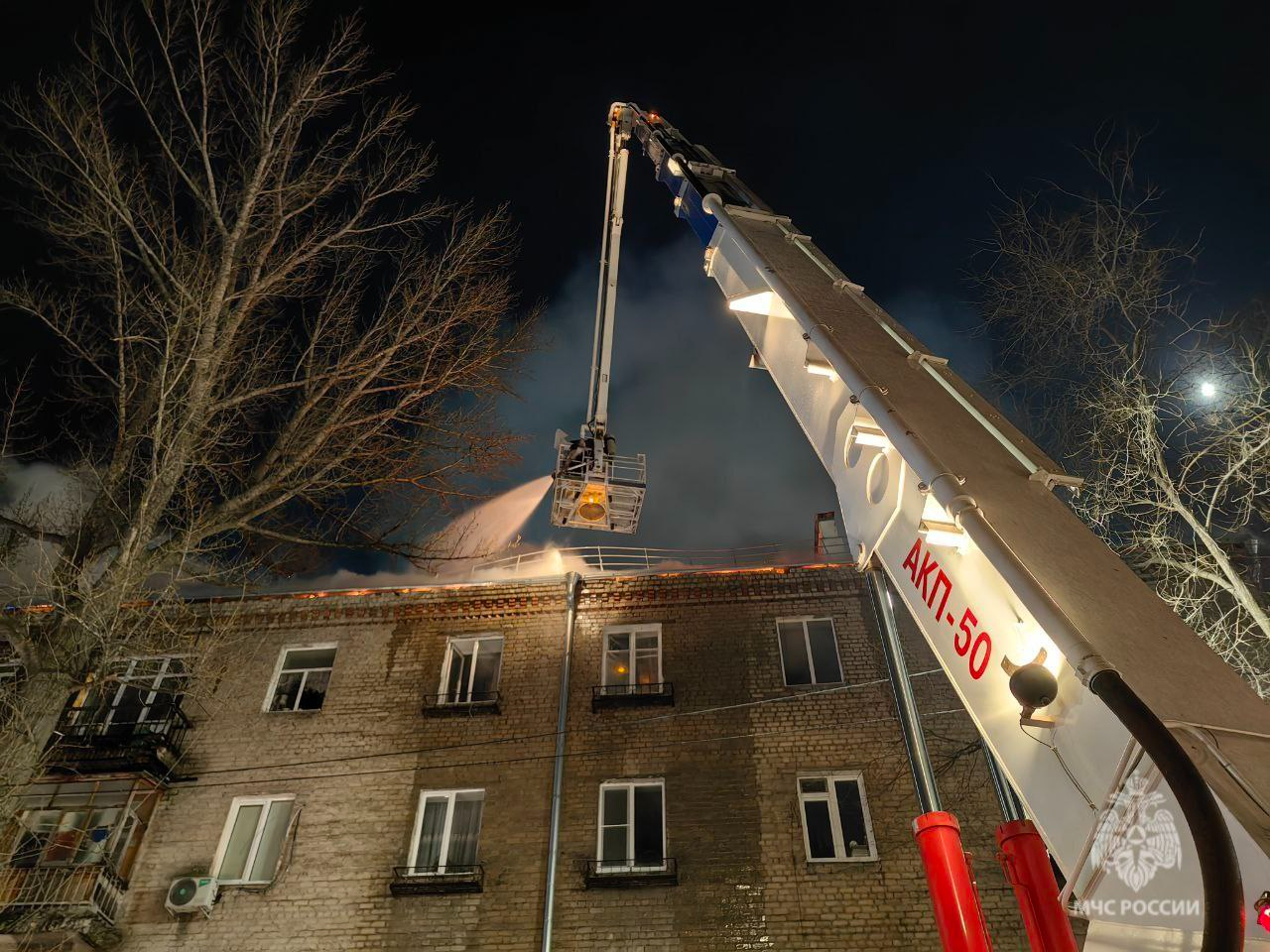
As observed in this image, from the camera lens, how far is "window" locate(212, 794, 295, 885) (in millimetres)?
13281

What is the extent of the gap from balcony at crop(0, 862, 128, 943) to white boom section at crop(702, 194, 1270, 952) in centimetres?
1375

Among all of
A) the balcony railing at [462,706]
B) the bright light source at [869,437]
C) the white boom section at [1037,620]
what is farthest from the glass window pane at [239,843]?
the bright light source at [869,437]

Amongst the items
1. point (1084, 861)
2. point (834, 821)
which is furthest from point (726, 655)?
point (1084, 861)

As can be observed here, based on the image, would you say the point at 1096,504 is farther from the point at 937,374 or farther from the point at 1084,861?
the point at 1084,861

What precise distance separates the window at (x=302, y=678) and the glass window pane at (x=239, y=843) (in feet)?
6.31

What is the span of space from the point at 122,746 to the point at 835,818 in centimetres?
1249

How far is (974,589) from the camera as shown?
11.1 feet

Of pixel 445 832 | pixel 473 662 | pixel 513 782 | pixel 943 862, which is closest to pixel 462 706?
pixel 473 662

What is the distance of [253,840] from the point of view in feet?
44.7

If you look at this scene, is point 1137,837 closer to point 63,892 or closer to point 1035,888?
point 1035,888

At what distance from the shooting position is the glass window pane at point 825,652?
14703 millimetres

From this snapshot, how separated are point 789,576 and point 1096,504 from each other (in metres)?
5.98

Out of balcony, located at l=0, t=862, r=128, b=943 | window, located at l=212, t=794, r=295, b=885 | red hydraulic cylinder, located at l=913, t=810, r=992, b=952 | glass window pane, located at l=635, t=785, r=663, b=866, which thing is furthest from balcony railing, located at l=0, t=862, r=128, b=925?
red hydraulic cylinder, located at l=913, t=810, r=992, b=952

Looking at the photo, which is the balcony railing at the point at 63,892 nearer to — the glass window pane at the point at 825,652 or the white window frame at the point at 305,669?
the white window frame at the point at 305,669
